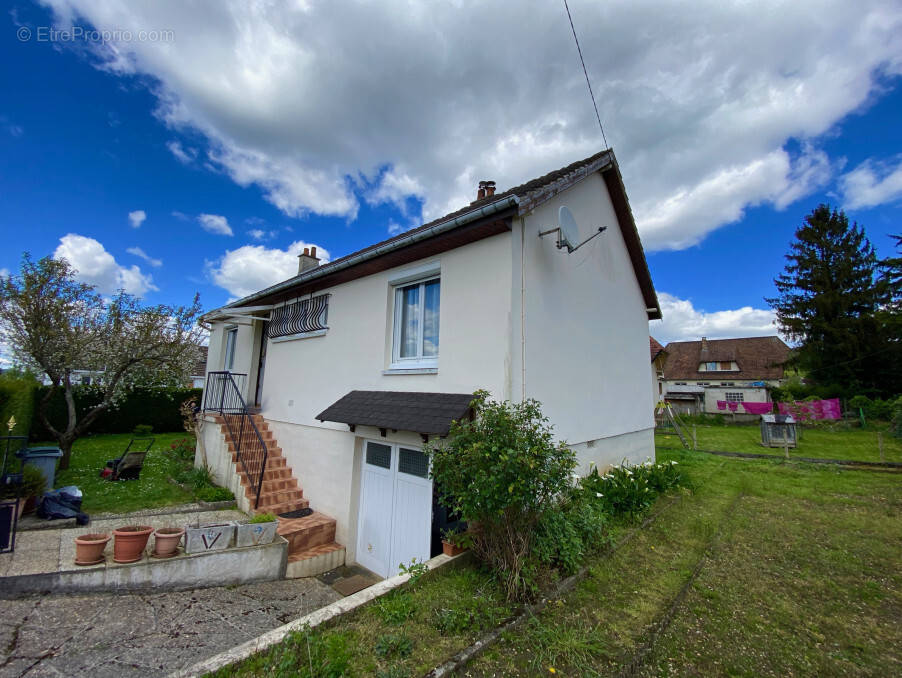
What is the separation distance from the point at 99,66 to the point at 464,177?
9.06 m

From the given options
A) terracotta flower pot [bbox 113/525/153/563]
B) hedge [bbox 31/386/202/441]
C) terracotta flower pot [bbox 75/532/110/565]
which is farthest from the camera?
hedge [bbox 31/386/202/441]

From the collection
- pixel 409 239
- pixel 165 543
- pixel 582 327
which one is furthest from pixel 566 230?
pixel 165 543

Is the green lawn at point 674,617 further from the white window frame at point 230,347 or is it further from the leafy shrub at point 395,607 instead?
the white window frame at point 230,347

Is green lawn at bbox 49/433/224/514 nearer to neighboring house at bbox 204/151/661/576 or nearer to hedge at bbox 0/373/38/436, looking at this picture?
neighboring house at bbox 204/151/661/576

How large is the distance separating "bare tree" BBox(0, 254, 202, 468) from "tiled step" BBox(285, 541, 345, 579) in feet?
25.2

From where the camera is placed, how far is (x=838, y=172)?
13172 millimetres

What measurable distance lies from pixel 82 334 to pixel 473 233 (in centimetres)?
1233

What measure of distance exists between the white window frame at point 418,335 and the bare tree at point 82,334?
8.86m

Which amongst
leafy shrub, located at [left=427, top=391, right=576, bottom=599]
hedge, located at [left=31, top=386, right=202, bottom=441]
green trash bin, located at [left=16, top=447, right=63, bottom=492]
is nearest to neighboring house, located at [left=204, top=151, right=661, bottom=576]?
leafy shrub, located at [left=427, top=391, right=576, bottom=599]

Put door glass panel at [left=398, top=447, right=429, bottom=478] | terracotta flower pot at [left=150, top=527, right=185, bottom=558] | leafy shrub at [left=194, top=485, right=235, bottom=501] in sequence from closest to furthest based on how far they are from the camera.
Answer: terracotta flower pot at [left=150, top=527, right=185, bottom=558] < door glass panel at [left=398, top=447, right=429, bottom=478] < leafy shrub at [left=194, top=485, right=235, bottom=501]

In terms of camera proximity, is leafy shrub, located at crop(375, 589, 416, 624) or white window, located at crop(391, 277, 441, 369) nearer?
leafy shrub, located at crop(375, 589, 416, 624)

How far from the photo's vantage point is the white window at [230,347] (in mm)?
13455

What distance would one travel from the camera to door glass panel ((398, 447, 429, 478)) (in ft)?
21.5

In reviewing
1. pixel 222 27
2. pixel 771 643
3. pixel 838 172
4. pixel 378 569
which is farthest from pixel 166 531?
pixel 838 172
